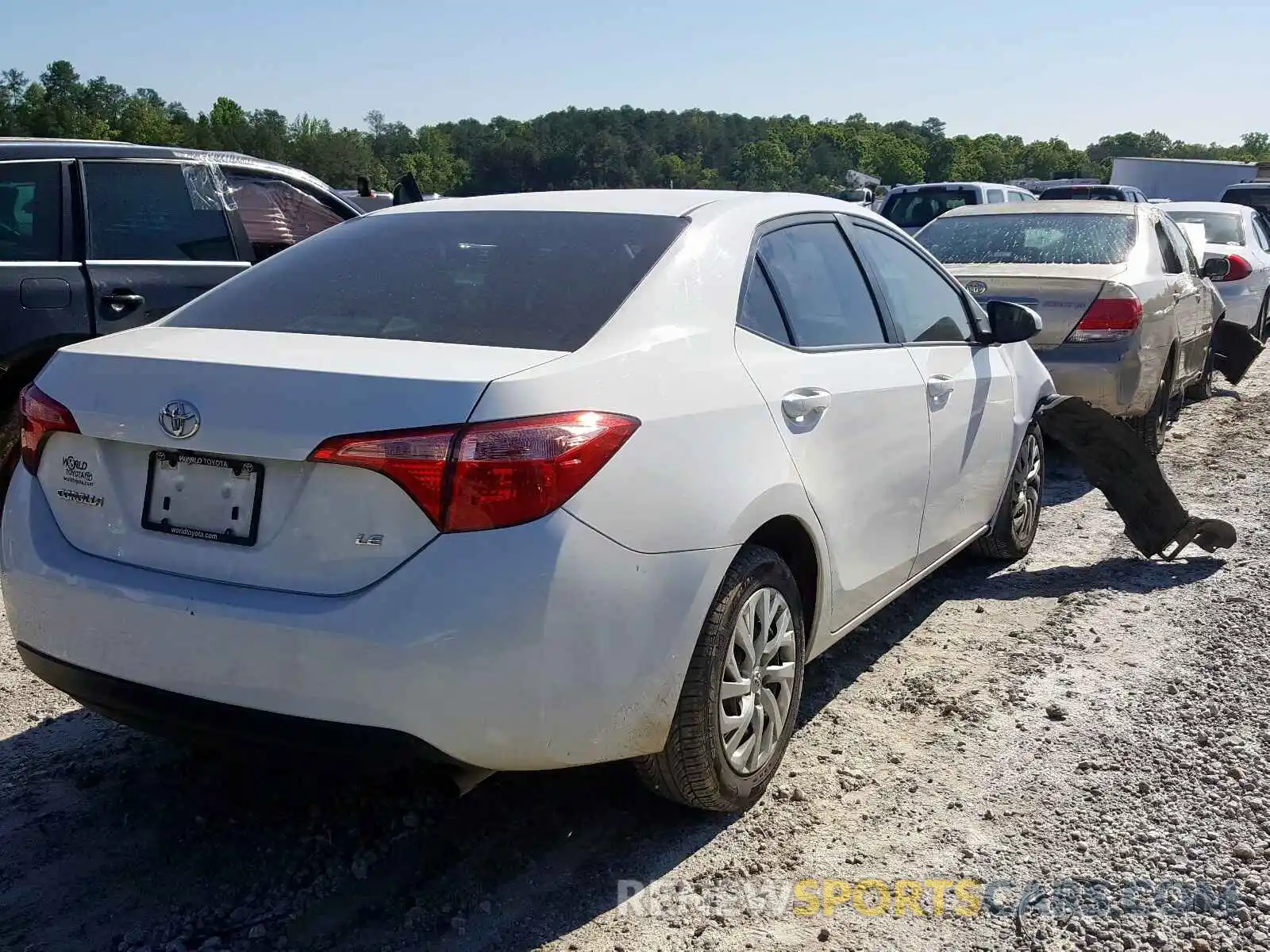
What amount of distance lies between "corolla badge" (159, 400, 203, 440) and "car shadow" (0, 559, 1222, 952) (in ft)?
2.44

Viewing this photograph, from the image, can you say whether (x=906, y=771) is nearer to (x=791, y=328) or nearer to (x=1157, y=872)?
(x=1157, y=872)

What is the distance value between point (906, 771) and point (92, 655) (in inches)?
87.9

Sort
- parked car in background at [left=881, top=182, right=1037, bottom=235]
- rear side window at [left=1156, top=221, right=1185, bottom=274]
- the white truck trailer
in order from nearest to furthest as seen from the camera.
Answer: rear side window at [left=1156, top=221, right=1185, bottom=274] < parked car in background at [left=881, top=182, right=1037, bottom=235] < the white truck trailer

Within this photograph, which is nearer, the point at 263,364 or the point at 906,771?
the point at 263,364

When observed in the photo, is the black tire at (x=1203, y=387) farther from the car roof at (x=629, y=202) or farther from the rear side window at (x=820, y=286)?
the car roof at (x=629, y=202)

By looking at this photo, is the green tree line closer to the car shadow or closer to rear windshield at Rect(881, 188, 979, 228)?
rear windshield at Rect(881, 188, 979, 228)

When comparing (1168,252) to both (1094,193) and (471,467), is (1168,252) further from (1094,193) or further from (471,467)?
(1094,193)

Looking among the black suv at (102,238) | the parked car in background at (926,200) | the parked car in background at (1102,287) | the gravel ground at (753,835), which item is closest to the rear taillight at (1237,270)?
the parked car in background at (1102,287)

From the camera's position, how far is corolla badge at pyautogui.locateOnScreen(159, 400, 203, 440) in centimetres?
259

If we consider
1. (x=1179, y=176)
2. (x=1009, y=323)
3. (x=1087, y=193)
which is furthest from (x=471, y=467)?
(x=1179, y=176)

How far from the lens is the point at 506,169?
2665 inches

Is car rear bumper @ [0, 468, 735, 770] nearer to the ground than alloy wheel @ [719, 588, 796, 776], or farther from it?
farther from it

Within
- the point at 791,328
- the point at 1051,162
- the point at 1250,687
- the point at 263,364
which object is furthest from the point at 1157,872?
the point at 1051,162

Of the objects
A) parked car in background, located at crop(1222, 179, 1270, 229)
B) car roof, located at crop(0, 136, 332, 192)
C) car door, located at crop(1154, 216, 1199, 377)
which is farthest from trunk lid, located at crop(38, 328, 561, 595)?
parked car in background, located at crop(1222, 179, 1270, 229)
